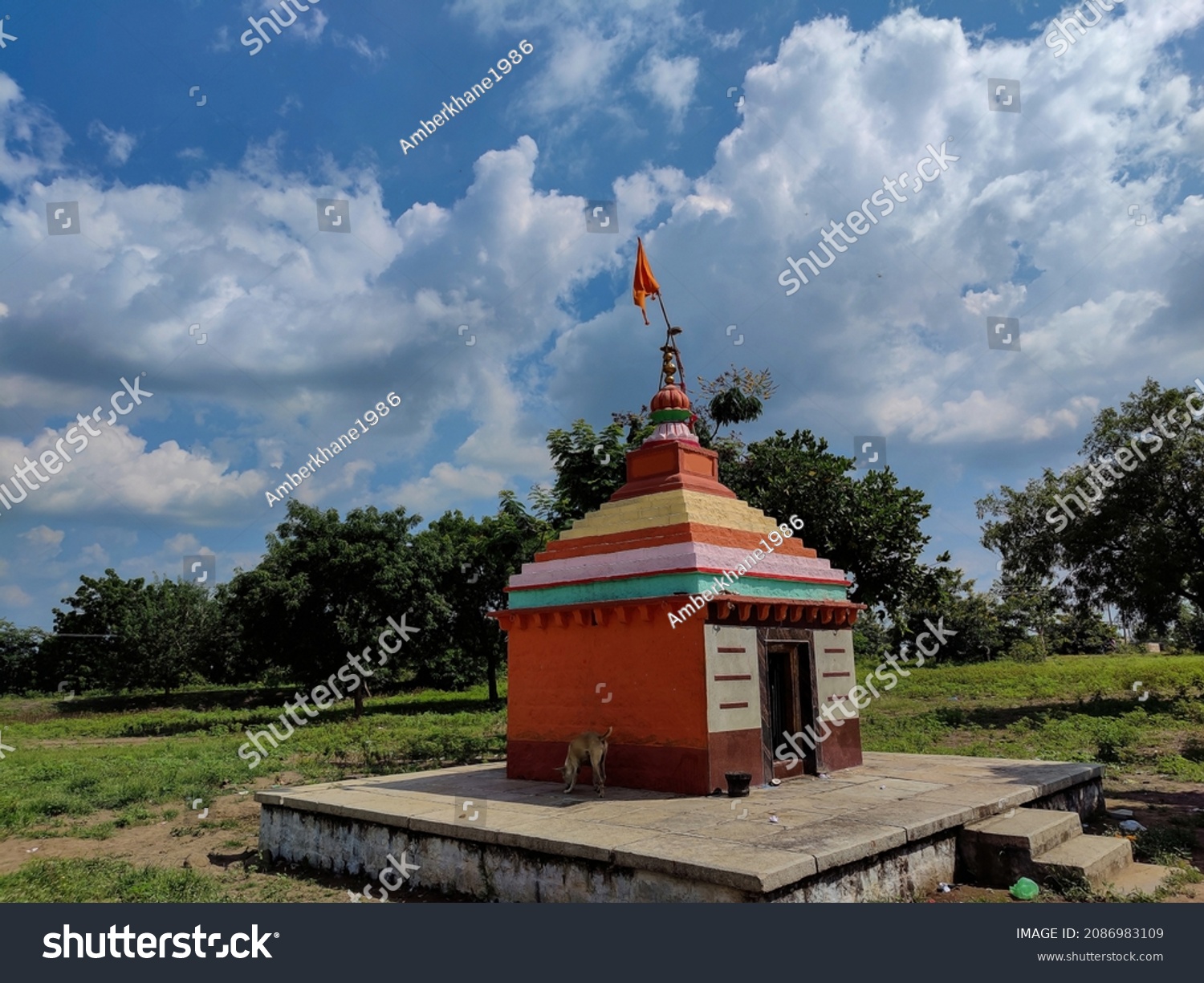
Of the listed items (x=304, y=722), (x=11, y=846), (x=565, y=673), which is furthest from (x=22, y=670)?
(x=565, y=673)

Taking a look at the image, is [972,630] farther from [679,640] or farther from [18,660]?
[18,660]

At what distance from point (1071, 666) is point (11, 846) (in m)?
30.7

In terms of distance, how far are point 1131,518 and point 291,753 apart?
73.7 feet

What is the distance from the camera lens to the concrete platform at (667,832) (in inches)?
255

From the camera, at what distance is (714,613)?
10055 millimetres

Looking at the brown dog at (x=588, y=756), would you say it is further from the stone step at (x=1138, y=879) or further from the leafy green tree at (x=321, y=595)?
the leafy green tree at (x=321, y=595)

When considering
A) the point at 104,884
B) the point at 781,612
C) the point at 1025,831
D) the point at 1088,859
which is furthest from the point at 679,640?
the point at 104,884

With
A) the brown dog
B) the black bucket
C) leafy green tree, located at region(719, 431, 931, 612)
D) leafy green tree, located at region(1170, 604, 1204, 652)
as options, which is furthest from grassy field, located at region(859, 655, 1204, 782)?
leafy green tree, located at region(1170, 604, 1204, 652)

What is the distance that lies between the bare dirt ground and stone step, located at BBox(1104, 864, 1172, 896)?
0.61 feet

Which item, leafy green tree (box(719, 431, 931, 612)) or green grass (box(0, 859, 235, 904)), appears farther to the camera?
leafy green tree (box(719, 431, 931, 612))

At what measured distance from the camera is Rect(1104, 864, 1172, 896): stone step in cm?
744

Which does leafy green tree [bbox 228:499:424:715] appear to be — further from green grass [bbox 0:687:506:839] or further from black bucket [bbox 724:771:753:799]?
black bucket [bbox 724:771:753:799]

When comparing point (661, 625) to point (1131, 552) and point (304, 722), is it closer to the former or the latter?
point (1131, 552)

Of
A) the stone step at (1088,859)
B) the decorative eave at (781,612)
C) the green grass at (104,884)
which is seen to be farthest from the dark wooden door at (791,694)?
the green grass at (104,884)
